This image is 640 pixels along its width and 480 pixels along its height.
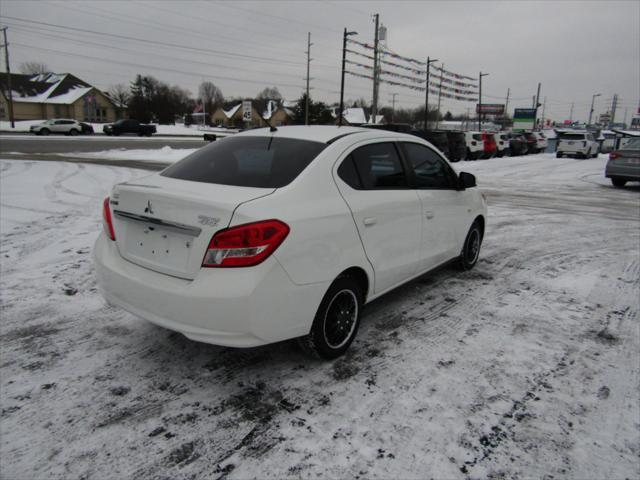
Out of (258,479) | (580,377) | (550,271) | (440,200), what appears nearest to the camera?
(258,479)

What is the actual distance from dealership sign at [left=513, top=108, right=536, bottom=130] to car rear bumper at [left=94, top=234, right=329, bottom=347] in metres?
82.6

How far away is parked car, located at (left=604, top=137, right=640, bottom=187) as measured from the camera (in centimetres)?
1434

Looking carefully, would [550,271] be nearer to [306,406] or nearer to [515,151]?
[306,406]

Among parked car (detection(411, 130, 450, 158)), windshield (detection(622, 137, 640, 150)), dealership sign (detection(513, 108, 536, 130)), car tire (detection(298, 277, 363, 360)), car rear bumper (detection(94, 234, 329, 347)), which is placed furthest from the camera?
dealership sign (detection(513, 108, 536, 130))

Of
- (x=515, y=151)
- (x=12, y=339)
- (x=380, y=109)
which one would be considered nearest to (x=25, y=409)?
(x=12, y=339)

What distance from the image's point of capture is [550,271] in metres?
5.66

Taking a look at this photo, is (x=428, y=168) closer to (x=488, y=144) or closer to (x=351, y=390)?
(x=351, y=390)

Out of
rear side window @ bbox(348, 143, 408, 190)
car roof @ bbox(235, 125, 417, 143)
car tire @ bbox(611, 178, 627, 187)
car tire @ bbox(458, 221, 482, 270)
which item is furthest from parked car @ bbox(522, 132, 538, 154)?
car roof @ bbox(235, 125, 417, 143)

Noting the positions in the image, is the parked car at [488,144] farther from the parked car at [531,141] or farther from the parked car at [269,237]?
the parked car at [269,237]

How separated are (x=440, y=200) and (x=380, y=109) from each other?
120 metres

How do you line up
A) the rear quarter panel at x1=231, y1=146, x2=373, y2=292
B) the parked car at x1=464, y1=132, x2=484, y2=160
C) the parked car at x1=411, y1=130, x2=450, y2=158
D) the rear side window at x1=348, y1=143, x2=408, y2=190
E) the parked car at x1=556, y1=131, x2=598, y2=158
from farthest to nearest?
the parked car at x1=556, y1=131, x2=598, y2=158 < the parked car at x1=464, y1=132, x2=484, y2=160 < the parked car at x1=411, y1=130, x2=450, y2=158 < the rear side window at x1=348, y1=143, x2=408, y2=190 < the rear quarter panel at x1=231, y1=146, x2=373, y2=292

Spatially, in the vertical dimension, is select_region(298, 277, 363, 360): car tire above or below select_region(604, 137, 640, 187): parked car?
below

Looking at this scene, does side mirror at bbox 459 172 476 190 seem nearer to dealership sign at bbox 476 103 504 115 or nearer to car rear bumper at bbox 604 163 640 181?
car rear bumper at bbox 604 163 640 181

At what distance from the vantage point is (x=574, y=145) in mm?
29406
